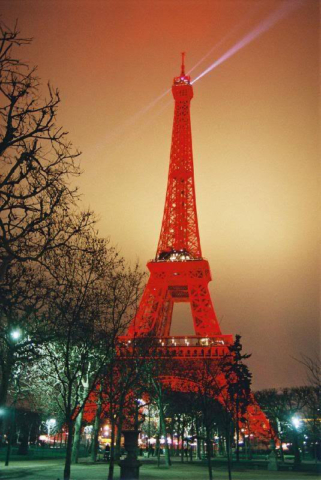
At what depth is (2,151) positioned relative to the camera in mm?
10438

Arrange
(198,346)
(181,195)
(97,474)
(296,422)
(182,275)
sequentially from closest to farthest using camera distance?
(97,474) → (296,422) → (198,346) → (182,275) → (181,195)

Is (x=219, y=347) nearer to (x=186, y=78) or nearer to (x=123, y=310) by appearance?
(x=123, y=310)

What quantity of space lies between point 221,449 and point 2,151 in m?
63.5

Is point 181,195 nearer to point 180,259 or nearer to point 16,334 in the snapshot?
point 180,259

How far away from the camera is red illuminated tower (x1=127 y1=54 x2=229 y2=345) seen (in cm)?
5388

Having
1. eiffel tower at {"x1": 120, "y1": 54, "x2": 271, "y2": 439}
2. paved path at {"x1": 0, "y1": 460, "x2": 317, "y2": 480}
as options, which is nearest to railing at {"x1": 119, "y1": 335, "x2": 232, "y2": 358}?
eiffel tower at {"x1": 120, "y1": 54, "x2": 271, "y2": 439}

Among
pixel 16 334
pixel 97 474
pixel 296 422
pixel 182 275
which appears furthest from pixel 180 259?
pixel 16 334

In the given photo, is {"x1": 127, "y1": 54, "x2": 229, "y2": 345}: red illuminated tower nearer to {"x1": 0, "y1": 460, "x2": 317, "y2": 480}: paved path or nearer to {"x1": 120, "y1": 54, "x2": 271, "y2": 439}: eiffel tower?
{"x1": 120, "y1": 54, "x2": 271, "y2": 439}: eiffel tower

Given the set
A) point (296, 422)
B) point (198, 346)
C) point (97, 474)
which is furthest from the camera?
point (198, 346)

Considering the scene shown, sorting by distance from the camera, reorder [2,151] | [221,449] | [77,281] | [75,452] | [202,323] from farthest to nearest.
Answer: [221,449], [202,323], [75,452], [77,281], [2,151]

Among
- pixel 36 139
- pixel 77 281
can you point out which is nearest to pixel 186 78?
pixel 77 281

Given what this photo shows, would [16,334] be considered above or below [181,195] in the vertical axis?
below

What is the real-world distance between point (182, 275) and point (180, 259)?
2.01 meters

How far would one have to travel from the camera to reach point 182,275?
5684 centimetres
